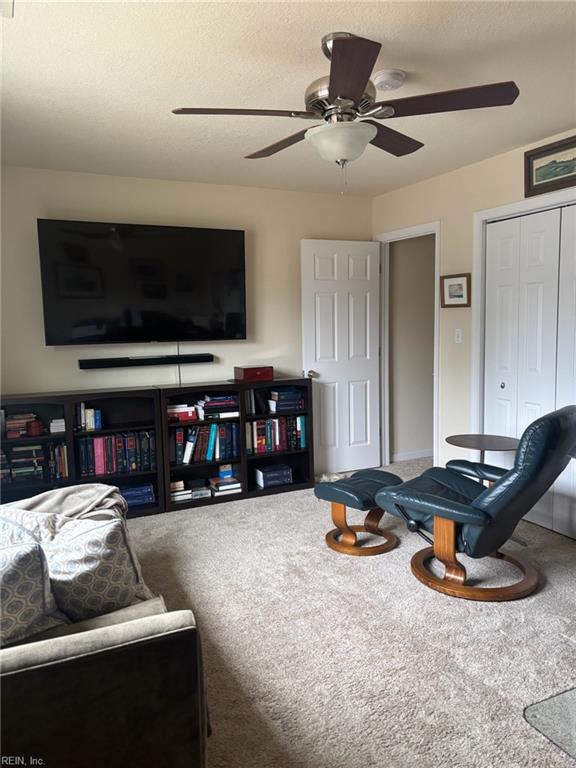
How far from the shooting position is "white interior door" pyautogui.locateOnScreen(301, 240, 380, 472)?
4684 mm

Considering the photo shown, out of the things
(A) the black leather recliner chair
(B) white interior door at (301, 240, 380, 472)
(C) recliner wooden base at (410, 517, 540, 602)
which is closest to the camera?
(A) the black leather recliner chair

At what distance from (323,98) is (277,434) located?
281 centimetres

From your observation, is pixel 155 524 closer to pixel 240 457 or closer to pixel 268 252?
pixel 240 457

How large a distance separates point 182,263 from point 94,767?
11.5 feet

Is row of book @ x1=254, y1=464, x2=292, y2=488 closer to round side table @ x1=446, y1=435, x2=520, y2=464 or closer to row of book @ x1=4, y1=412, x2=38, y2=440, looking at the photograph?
round side table @ x1=446, y1=435, x2=520, y2=464

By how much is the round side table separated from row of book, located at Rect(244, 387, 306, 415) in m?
1.39

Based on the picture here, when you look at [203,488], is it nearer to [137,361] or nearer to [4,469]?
[137,361]

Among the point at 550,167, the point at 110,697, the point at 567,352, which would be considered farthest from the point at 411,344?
the point at 110,697

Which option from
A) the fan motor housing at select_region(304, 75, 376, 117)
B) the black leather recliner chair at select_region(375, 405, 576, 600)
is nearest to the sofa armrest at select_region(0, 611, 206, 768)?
the black leather recliner chair at select_region(375, 405, 576, 600)

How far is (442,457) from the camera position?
443 cm

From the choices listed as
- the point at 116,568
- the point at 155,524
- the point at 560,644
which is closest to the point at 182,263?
the point at 155,524

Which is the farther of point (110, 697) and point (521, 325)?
point (521, 325)

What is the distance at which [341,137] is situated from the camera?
1.98m

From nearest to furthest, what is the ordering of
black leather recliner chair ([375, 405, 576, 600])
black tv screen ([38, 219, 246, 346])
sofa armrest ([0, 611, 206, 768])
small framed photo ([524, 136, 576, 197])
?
sofa armrest ([0, 611, 206, 768])
black leather recliner chair ([375, 405, 576, 600])
small framed photo ([524, 136, 576, 197])
black tv screen ([38, 219, 246, 346])
